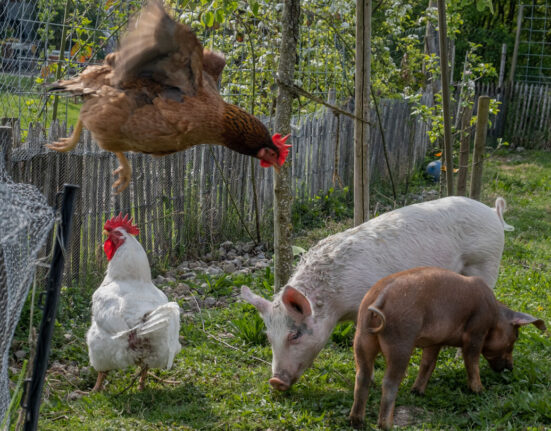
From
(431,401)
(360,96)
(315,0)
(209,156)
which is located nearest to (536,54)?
(315,0)

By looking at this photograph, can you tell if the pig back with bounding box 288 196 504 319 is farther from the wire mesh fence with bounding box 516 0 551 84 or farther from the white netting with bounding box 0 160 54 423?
the wire mesh fence with bounding box 516 0 551 84

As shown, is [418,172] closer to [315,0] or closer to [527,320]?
[315,0]

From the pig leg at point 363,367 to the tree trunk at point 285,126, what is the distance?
1413 mm

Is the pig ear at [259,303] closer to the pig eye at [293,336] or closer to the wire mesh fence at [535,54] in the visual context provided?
the pig eye at [293,336]

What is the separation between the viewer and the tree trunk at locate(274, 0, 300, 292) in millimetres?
5113

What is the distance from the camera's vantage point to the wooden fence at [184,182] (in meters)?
6.44

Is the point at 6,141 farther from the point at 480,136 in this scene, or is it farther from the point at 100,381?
the point at 480,136

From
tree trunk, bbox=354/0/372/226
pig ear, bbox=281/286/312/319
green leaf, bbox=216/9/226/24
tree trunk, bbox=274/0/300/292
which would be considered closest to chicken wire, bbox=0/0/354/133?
tree trunk, bbox=354/0/372/226

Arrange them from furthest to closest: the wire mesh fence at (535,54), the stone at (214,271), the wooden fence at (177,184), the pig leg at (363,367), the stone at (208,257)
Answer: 1. the wire mesh fence at (535,54)
2. the stone at (208,257)
3. the stone at (214,271)
4. the wooden fence at (177,184)
5. the pig leg at (363,367)

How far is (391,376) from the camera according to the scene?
4.16m

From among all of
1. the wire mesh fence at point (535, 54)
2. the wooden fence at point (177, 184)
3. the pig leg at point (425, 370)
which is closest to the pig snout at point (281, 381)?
the pig leg at point (425, 370)

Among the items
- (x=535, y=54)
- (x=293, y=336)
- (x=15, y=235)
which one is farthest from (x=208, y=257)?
(x=535, y=54)

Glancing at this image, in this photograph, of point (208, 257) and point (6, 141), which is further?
point (208, 257)

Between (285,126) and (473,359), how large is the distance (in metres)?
2.26
